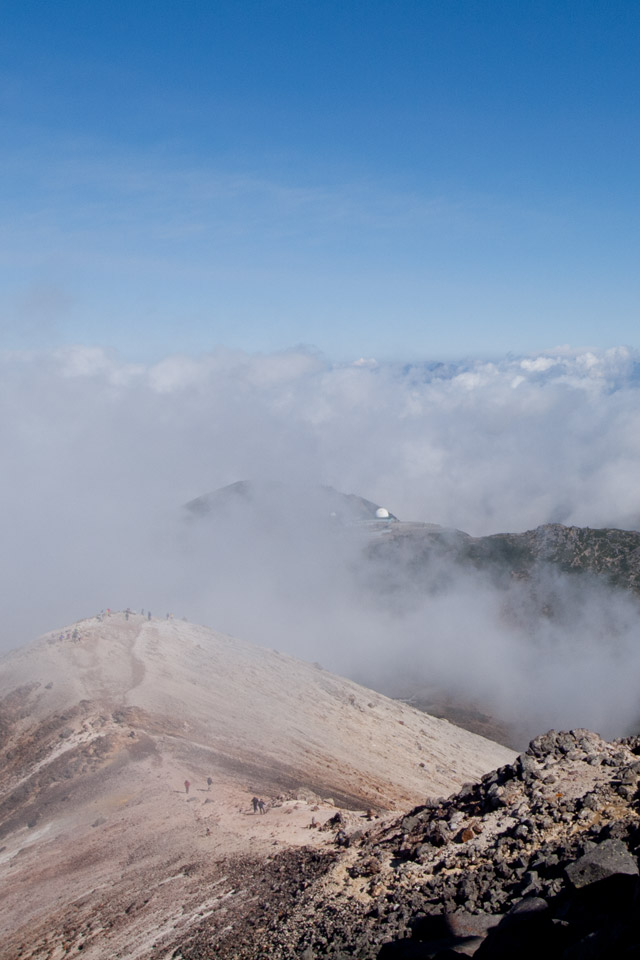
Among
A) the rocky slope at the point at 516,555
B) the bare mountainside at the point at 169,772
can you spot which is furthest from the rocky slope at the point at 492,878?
the rocky slope at the point at 516,555

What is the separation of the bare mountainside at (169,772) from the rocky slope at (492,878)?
5.19 feet

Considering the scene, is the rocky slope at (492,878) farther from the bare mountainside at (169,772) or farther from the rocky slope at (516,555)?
the rocky slope at (516,555)

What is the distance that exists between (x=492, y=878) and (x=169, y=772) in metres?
24.3

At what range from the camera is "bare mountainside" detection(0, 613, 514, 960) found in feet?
71.6

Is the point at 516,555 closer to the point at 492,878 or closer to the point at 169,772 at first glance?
the point at 169,772

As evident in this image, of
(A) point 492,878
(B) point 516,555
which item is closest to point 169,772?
(A) point 492,878

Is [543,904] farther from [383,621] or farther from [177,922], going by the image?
[383,621]

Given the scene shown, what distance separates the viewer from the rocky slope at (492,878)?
12.0 metres

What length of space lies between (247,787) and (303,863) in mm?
14600

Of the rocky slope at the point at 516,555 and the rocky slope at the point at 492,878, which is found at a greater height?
the rocky slope at the point at 492,878

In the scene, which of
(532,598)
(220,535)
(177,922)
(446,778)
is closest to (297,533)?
(220,535)

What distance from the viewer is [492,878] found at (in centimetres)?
1602

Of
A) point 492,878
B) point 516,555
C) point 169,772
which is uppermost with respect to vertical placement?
point 492,878

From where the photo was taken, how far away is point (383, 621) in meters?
144
